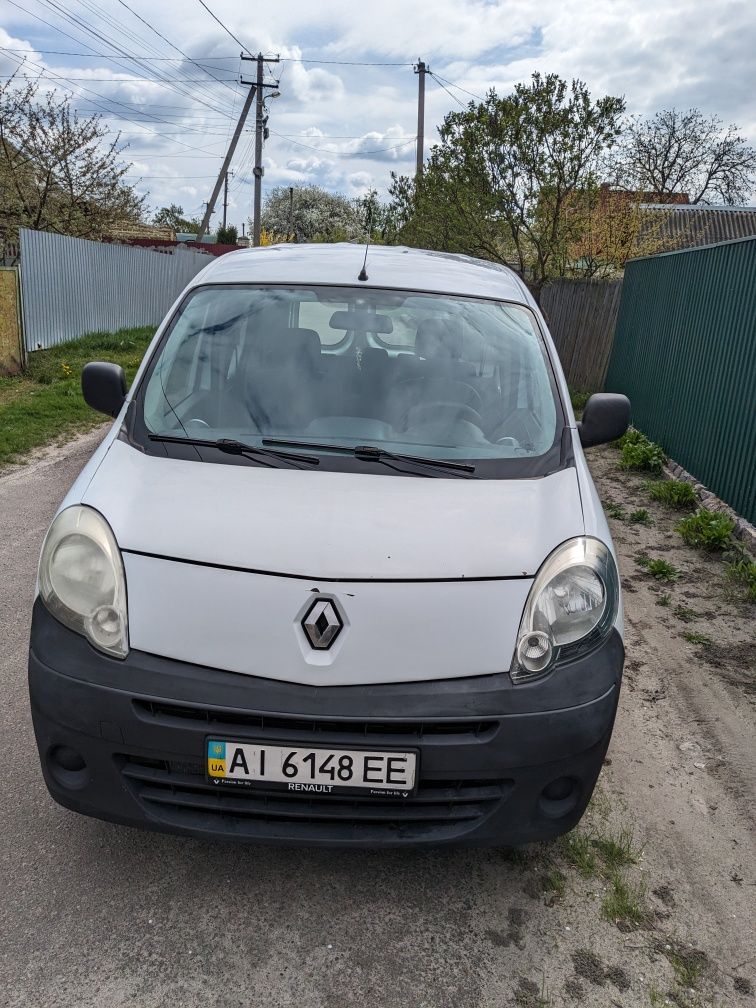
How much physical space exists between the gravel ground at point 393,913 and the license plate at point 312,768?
19.2 inches

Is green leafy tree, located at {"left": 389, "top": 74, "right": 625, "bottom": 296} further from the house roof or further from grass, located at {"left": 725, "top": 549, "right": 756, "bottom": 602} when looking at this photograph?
the house roof

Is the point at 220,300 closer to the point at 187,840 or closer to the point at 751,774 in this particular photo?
the point at 187,840

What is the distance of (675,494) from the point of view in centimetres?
741

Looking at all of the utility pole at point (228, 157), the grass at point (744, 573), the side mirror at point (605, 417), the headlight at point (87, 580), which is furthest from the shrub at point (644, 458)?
the utility pole at point (228, 157)

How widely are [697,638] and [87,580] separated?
348 centimetres

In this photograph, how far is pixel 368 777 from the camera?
2207mm

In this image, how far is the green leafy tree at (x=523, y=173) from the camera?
14781 mm

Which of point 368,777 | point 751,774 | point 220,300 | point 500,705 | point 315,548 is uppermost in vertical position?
point 220,300

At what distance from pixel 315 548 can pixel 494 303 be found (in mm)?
1673

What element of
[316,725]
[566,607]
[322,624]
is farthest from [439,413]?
[316,725]

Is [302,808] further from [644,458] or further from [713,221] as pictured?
[713,221]

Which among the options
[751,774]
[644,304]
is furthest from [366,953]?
[644,304]

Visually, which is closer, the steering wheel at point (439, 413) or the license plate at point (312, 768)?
the license plate at point (312, 768)

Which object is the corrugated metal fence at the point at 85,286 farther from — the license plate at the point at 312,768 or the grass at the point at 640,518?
the license plate at the point at 312,768
